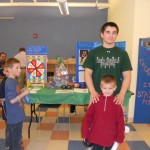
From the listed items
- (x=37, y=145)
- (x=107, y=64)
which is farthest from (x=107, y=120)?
(x=37, y=145)

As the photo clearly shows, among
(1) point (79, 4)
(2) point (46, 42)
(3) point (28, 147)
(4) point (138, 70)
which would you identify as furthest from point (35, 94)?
(2) point (46, 42)

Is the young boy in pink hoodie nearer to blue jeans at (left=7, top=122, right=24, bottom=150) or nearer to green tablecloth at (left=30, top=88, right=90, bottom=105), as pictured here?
blue jeans at (left=7, top=122, right=24, bottom=150)

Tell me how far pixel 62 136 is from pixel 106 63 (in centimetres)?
194

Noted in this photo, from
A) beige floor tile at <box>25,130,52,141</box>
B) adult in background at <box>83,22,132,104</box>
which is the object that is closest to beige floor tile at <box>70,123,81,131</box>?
beige floor tile at <box>25,130,52,141</box>

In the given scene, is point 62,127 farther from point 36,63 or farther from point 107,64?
point 107,64

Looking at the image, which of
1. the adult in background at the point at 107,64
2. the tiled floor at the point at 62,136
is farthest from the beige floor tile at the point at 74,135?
the adult in background at the point at 107,64

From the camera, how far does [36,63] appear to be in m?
3.54

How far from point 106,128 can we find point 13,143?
1.16 m

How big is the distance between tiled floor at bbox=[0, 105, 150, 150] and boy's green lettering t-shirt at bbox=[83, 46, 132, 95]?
1456 mm

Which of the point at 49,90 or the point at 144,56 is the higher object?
the point at 144,56

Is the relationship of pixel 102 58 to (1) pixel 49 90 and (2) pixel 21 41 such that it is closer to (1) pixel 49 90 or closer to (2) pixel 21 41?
(1) pixel 49 90

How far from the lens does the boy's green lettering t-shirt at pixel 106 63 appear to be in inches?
80.2

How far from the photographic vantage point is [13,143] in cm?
247

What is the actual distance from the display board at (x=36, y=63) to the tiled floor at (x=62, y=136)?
35.1 inches
